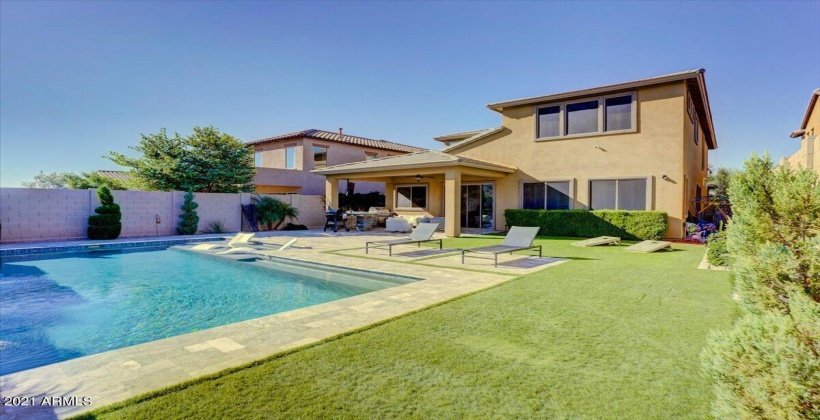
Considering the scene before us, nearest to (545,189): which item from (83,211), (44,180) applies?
(83,211)

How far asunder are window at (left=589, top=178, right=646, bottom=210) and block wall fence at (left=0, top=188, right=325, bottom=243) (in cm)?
1683

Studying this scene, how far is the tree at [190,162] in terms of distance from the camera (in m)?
25.0

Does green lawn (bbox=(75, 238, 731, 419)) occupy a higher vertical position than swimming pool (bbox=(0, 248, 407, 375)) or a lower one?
higher

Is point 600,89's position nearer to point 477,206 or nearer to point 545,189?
point 545,189

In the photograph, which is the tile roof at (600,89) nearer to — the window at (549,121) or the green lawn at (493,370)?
the window at (549,121)

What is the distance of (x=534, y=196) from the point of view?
1944 cm

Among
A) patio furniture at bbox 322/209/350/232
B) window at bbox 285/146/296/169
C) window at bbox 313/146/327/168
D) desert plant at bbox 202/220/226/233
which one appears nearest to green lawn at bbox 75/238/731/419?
patio furniture at bbox 322/209/350/232

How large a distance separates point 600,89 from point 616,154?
2.81 meters

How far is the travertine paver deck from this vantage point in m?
3.32

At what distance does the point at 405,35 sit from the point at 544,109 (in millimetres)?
7318

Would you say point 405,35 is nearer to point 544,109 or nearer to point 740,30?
point 544,109

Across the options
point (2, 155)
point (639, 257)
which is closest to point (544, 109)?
point (639, 257)

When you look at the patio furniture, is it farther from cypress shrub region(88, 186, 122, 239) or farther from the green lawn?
the green lawn

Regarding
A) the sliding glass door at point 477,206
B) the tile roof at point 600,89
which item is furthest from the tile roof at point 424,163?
the tile roof at point 600,89
